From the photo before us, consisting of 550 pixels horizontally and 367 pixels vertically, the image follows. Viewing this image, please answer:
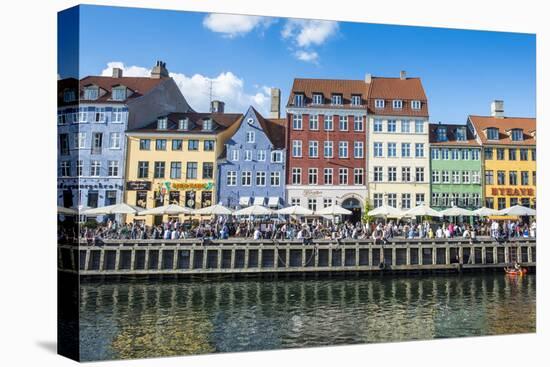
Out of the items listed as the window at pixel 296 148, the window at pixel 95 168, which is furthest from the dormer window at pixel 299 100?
the window at pixel 95 168

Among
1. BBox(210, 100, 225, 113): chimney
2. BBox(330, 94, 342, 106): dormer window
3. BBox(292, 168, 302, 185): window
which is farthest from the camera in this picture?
BBox(292, 168, 302, 185): window

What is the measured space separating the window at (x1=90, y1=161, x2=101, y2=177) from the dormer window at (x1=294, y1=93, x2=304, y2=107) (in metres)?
6.04

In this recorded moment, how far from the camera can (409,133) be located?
23.1m

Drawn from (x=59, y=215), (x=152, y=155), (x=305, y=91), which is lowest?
(x=59, y=215)

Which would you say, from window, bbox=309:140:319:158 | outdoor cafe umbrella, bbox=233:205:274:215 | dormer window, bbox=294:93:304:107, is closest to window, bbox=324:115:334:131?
window, bbox=309:140:319:158

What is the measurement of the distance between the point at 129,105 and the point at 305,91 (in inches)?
196

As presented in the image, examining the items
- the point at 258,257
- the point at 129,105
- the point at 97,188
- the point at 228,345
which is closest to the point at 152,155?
the point at 129,105

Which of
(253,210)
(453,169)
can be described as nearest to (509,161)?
(453,169)

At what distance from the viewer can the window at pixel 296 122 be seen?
72.7 ft

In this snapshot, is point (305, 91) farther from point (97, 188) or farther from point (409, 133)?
point (97, 188)

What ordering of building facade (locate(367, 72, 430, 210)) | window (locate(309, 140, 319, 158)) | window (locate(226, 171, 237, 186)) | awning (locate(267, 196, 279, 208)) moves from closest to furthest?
building facade (locate(367, 72, 430, 210)), window (locate(226, 171, 237, 186)), awning (locate(267, 196, 279, 208)), window (locate(309, 140, 319, 158))

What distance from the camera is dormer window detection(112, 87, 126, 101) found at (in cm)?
1727

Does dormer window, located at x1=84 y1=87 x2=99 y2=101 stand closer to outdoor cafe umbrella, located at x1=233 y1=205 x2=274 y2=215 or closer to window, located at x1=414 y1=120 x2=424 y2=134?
outdoor cafe umbrella, located at x1=233 y1=205 x2=274 y2=215

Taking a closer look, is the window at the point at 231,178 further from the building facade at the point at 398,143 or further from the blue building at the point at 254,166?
the building facade at the point at 398,143
